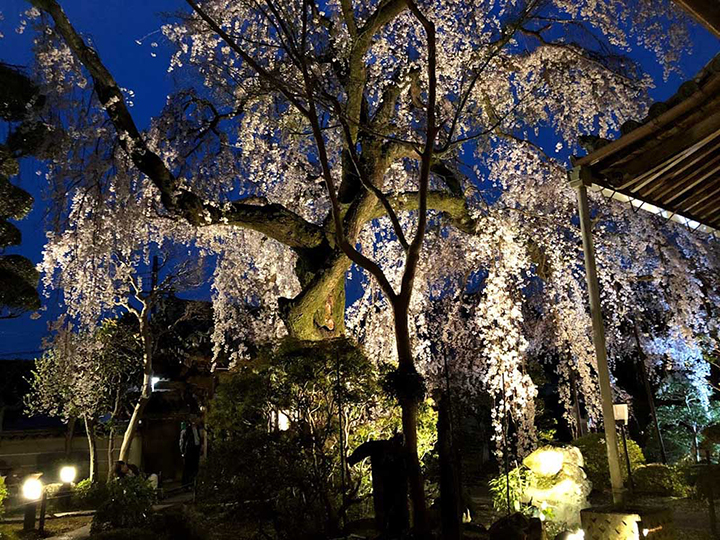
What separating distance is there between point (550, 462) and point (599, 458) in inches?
140

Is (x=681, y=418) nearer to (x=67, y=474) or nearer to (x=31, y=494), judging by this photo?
(x=31, y=494)

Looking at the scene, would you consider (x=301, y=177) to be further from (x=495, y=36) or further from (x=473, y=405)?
(x=473, y=405)

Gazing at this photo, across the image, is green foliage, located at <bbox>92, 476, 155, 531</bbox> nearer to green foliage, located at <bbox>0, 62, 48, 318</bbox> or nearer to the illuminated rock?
green foliage, located at <bbox>0, 62, 48, 318</bbox>

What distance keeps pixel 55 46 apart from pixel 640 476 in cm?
1219

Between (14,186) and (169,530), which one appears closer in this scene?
(169,530)

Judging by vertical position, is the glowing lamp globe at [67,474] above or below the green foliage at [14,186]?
below

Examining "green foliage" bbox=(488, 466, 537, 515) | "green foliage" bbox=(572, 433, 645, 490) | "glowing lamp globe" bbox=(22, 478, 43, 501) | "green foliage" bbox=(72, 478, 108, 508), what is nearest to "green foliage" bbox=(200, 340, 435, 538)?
"green foliage" bbox=(488, 466, 537, 515)

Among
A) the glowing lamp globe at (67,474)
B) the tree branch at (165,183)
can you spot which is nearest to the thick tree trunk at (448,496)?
the tree branch at (165,183)

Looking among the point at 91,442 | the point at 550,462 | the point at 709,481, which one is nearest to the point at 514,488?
the point at 550,462

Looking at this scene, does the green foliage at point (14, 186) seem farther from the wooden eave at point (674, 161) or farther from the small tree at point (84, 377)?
the wooden eave at point (674, 161)

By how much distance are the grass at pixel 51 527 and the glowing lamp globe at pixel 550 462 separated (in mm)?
7443

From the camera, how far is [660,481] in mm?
9617

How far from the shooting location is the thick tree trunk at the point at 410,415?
180 inches

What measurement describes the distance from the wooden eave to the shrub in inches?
237
